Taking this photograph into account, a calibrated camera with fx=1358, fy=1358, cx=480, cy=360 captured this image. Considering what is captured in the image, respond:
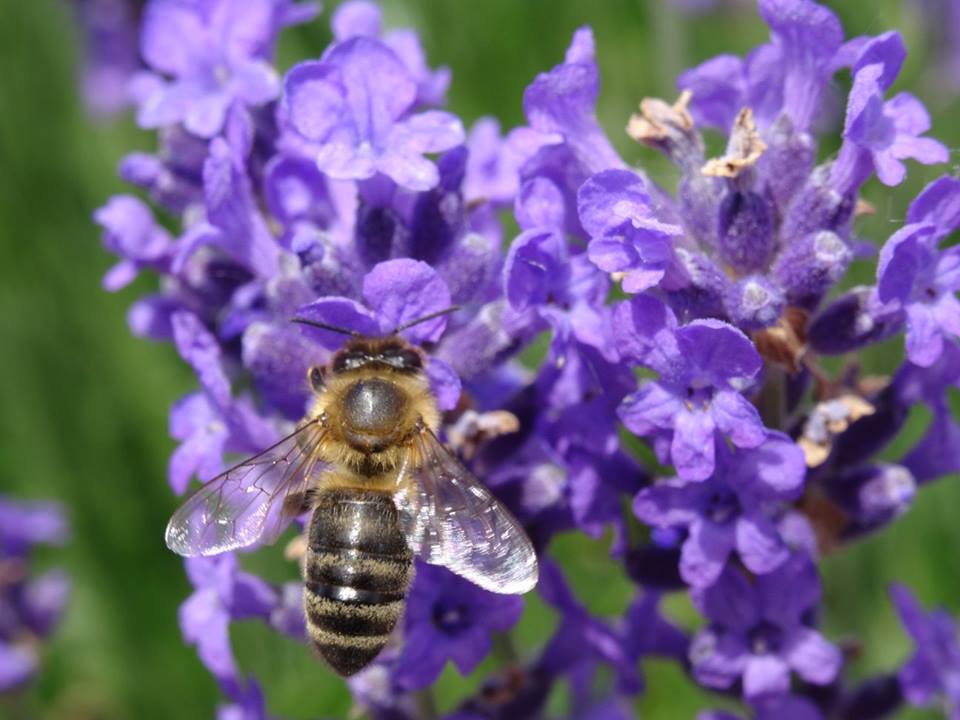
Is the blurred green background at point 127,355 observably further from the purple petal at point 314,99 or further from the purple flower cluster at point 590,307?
the purple petal at point 314,99

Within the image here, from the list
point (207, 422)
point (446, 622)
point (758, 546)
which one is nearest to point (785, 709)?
point (758, 546)

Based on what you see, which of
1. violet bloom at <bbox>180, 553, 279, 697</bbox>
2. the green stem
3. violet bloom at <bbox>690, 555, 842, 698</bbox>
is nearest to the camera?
violet bloom at <bbox>690, 555, 842, 698</bbox>

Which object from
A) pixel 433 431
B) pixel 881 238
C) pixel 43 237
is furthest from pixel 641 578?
pixel 43 237

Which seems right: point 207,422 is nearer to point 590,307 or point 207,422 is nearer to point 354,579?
point 354,579

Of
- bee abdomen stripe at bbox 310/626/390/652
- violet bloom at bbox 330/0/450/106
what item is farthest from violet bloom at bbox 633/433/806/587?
violet bloom at bbox 330/0/450/106

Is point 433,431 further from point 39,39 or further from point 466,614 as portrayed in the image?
point 39,39

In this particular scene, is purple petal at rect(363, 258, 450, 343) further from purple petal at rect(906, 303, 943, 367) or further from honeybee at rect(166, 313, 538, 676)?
purple petal at rect(906, 303, 943, 367)

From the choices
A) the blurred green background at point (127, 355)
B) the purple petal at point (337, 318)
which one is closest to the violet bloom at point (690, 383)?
the purple petal at point (337, 318)
